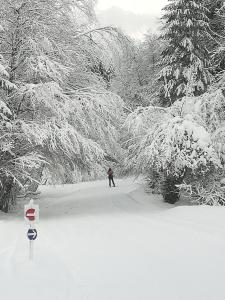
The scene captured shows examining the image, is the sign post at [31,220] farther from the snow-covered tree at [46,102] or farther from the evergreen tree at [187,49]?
the evergreen tree at [187,49]

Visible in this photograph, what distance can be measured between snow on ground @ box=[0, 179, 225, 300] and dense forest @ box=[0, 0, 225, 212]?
2616mm

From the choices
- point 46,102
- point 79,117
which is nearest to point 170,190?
point 79,117

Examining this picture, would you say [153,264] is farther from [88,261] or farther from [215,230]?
[215,230]

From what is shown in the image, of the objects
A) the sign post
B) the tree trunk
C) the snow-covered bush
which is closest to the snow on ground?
the sign post

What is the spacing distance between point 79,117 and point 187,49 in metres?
9.85

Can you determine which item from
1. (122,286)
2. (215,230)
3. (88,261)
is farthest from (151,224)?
(122,286)

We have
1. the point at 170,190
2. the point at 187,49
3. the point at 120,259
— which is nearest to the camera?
the point at 120,259

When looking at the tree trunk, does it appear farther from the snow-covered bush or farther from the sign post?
the sign post

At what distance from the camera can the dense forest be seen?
14367 millimetres

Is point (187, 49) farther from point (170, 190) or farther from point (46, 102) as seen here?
point (46, 102)

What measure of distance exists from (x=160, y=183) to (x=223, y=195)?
3.43 meters

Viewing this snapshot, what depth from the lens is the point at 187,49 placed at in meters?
22.6

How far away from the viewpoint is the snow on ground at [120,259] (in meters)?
5.73

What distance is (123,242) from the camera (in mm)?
9203
